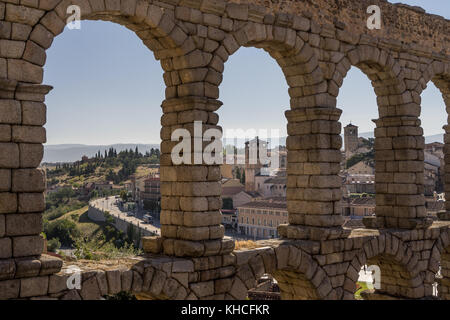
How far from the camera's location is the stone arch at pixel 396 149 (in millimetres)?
13633

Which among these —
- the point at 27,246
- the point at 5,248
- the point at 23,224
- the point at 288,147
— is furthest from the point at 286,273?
the point at 5,248

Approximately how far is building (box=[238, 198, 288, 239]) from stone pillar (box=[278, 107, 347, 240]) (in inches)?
1016

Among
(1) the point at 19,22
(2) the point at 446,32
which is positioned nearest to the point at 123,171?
(2) the point at 446,32

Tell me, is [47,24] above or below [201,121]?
above

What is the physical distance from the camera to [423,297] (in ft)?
45.3

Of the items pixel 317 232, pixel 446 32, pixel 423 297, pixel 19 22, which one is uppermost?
pixel 446 32

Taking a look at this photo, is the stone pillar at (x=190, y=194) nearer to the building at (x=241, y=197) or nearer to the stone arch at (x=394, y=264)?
the stone arch at (x=394, y=264)

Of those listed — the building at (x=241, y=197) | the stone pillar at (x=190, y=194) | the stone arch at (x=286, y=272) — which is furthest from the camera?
the building at (x=241, y=197)

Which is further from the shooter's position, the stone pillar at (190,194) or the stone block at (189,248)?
the stone pillar at (190,194)

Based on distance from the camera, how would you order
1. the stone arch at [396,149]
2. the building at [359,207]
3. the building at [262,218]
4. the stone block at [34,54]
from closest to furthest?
the stone block at [34,54], the stone arch at [396,149], the building at [359,207], the building at [262,218]

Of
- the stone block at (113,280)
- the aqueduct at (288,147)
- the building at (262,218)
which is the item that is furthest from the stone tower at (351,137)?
the stone block at (113,280)

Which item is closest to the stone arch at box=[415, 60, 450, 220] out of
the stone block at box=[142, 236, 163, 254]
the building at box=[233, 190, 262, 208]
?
the stone block at box=[142, 236, 163, 254]
